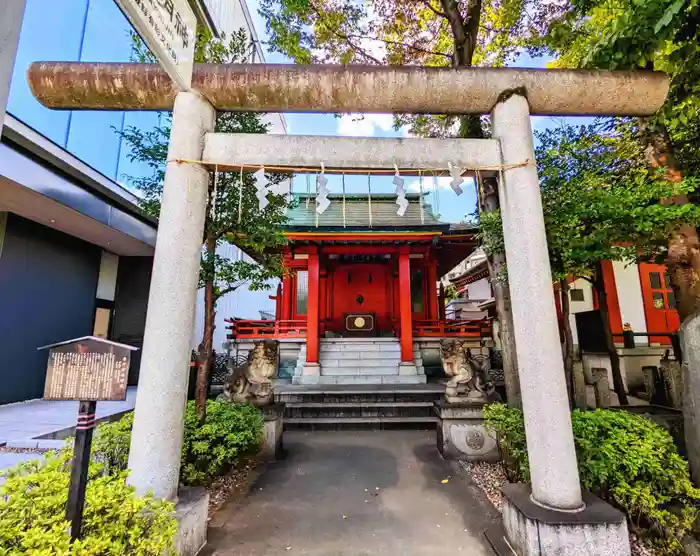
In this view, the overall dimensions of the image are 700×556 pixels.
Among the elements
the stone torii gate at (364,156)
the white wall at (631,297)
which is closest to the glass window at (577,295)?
the white wall at (631,297)

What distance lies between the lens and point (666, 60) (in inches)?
158

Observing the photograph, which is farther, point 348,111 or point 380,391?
point 380,391

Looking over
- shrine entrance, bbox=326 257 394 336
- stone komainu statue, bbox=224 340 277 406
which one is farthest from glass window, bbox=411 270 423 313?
stone komainu statue, bbox=224 340 277 406

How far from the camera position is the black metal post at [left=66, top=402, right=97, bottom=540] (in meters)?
2.01

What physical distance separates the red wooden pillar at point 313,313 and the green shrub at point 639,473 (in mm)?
7514

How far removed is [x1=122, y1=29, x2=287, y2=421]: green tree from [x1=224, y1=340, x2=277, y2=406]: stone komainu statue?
Result: 104 cm

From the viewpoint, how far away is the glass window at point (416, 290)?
45.6 feet

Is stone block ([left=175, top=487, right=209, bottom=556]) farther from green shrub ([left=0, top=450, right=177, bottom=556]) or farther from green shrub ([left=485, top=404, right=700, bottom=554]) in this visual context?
green shrub ([left=485, top=404, right=700, bottom=554])

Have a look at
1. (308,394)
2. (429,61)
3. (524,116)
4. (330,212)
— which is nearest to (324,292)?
(330,212)

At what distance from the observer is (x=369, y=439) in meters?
6.48

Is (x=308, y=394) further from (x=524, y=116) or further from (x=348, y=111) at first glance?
(x=524, y=116)

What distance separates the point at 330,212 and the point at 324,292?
11.2 ft

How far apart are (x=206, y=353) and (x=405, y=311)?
717 cm

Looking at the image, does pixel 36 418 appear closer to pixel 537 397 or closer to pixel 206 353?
pixel 206 353
